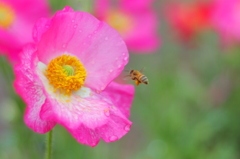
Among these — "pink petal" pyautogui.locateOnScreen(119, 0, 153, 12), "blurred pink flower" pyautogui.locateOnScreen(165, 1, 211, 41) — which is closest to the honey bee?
"pink petal" pyautogui.locateOnScreen(119, 0, 153, 12)

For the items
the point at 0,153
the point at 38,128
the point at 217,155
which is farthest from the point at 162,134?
the point at 38,128

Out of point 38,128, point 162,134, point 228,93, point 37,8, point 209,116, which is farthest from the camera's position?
point 228,93

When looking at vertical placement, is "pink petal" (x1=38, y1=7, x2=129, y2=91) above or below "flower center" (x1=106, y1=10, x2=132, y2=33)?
above

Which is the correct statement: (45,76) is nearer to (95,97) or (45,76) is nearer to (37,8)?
(95,97)

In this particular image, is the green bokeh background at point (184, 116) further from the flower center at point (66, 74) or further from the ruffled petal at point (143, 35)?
the flower center at point (66, 74)

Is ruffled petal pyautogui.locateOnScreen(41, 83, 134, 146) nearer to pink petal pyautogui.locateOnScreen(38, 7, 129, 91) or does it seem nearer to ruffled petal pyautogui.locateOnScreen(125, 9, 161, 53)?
pink petal pyautogui.locateOnScreen(38, 7, 129, 91)

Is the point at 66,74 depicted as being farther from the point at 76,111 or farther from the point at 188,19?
the point at 188,19
